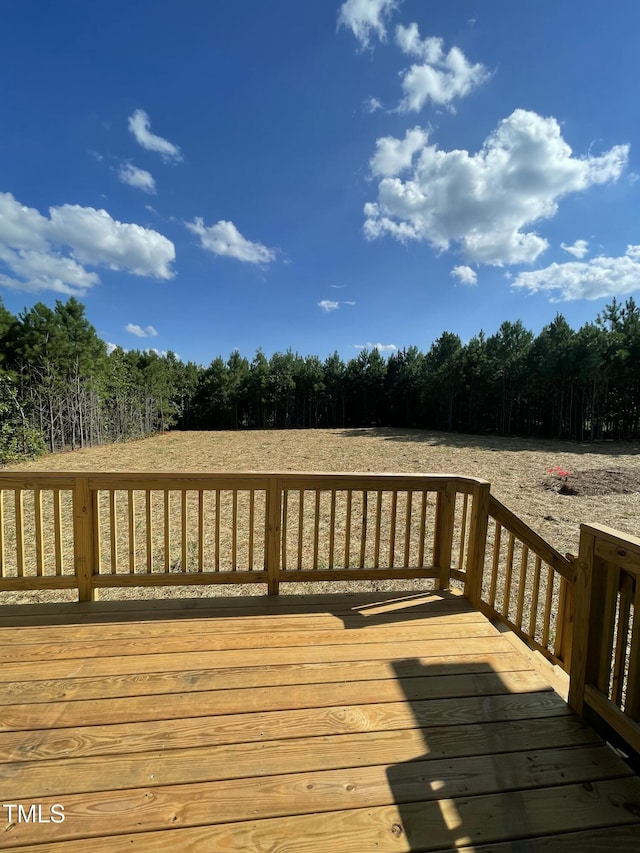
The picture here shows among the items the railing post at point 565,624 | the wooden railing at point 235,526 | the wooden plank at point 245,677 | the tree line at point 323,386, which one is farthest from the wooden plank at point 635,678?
the tree line at point 323,386

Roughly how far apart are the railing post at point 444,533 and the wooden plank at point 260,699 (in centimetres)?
90

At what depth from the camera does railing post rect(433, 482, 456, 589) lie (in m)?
2.60

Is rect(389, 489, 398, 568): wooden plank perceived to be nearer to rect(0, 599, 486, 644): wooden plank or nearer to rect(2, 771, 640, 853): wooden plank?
rect(0, 599, 486, 644): wooden plank

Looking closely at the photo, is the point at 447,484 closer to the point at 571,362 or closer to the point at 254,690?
the point at 254,690

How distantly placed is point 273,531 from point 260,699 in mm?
1058

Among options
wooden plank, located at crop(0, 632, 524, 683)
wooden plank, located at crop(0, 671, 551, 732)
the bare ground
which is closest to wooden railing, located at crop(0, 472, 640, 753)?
wooden plank, located at crop(0, 671, 551, 732)

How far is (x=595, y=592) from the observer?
1511 millimetres

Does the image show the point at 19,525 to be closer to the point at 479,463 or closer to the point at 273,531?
the point at 273,531

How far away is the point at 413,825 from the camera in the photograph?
41.8 inches

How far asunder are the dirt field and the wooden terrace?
217 cm

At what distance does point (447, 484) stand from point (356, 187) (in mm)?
8008

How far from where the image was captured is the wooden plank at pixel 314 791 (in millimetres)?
1052

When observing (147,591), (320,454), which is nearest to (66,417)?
(320,454)

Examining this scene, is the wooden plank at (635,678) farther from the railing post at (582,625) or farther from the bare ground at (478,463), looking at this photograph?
the bare ground at (478,463)
